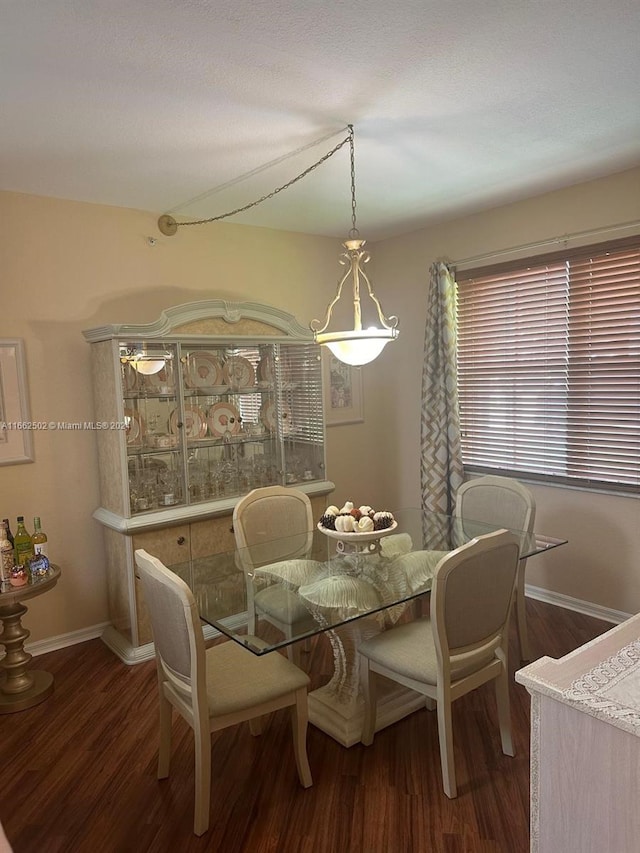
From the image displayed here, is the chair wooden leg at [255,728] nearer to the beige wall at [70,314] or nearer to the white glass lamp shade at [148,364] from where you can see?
the beige wall at [70,314]

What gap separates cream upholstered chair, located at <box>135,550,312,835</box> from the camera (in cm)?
195

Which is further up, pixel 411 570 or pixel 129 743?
pixel 411 570

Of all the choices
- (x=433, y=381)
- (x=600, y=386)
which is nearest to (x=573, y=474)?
(x=600, y=386)

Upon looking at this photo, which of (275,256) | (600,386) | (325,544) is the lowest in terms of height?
(325,544)

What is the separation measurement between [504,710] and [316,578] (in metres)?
0.90

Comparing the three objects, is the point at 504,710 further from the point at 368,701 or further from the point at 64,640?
the point at 64,640

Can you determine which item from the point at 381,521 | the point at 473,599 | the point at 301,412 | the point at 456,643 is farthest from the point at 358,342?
the point at 301,412

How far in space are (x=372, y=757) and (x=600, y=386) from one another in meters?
2.38

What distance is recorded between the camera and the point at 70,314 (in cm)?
338

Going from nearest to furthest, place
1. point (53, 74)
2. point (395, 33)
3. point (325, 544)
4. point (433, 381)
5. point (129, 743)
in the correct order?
1. point (395, 33)
2. point (53, 74)
3. point (129, 743)
4. point (325, 544)
5. point (433, 381)

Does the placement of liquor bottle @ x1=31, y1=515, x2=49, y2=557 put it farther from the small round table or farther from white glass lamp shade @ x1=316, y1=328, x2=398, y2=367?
white glass lamp shade @ x1=316, y1=328, x2=398, y2=367

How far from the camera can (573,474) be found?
3.65 m

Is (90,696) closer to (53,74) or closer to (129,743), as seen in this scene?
(129,743)

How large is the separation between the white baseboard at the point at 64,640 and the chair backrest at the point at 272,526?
1.27 meters
